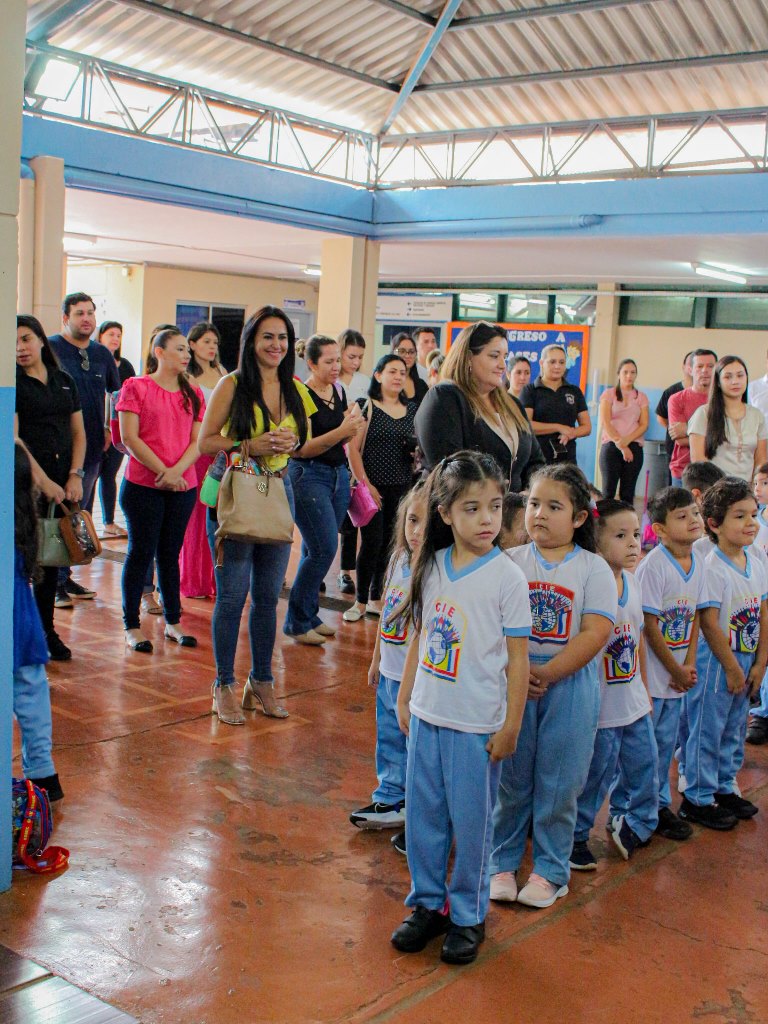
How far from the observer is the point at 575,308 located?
16.0 metres

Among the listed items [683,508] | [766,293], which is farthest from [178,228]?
[683,508]

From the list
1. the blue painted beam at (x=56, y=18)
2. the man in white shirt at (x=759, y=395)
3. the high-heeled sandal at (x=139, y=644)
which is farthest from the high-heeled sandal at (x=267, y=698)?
the blue painted beam at (x=56, y=18)

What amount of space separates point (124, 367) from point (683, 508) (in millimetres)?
6453

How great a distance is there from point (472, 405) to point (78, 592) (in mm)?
3601

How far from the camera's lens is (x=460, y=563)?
9.41 feet

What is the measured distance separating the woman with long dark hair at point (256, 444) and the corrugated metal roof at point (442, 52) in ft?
17.1

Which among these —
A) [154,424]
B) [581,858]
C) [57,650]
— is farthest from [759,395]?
[57,650]

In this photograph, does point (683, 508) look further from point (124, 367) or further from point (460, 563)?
point (124, 367)

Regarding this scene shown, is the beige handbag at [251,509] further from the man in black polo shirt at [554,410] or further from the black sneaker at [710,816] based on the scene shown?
the man in black polo shirt at [554,410]

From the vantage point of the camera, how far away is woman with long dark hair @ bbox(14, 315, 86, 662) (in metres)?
4.96

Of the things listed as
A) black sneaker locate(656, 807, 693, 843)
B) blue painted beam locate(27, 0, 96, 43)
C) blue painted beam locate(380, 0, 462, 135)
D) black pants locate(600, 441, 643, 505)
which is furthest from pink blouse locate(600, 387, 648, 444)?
black sneaker locate(656, 807, 693, 843)

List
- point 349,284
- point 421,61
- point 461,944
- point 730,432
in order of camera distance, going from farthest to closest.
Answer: point 349,284
point 421,61
point 730,432
point 461,944

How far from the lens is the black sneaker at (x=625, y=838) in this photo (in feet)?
11.7

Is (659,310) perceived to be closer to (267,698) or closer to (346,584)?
(346,584)
